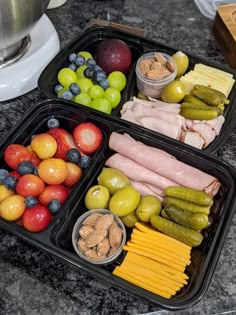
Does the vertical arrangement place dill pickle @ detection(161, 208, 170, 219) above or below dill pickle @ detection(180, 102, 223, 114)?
below

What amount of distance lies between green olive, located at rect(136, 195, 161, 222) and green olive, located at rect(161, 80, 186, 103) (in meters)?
0.33

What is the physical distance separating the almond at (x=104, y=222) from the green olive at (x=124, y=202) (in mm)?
22

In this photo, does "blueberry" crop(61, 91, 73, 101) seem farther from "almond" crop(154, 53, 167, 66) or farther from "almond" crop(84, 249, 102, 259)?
"almond" crop(84, 249, 102, 259)

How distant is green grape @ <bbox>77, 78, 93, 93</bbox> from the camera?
Result: 43.6 inches

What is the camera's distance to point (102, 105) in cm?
106

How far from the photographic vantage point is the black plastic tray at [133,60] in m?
1.06

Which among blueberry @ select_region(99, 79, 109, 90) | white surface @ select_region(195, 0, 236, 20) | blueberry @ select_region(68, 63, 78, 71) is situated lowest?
blueberry @ select_region(99, 79, 109, 90)

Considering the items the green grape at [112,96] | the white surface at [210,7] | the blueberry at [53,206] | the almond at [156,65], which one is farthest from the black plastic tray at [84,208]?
the white surface at [210,7]

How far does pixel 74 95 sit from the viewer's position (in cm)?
109

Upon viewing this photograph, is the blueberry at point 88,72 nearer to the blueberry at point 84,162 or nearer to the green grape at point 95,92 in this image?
the green grape at point 95,92

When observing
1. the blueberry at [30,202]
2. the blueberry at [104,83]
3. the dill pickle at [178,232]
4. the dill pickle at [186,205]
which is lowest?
the blueberry at [30,202]

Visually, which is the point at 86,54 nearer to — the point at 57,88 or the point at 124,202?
the point at 57,88

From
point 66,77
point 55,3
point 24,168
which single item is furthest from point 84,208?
point 55,3

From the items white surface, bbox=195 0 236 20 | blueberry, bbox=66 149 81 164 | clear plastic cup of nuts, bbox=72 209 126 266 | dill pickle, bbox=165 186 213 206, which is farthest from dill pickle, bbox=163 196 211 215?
white surface, bbox=195 0 236 20
